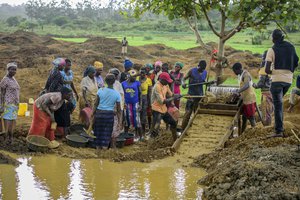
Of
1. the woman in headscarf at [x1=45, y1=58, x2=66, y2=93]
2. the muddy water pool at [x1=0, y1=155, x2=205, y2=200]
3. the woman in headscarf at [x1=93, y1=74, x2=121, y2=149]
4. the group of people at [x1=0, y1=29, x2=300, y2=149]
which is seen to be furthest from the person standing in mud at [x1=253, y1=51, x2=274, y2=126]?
the woman in headscarf at [x1=45, y1=58, x2=66, y2=93]

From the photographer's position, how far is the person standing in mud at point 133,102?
10.9 metres

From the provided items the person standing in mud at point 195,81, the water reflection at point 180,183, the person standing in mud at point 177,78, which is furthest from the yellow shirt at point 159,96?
the water reflection at point 180,183

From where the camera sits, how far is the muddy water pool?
23.0 feet

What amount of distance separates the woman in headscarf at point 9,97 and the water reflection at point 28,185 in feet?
4.53

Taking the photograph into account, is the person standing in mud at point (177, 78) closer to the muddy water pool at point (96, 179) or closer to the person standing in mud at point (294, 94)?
the person standing in mud at point (294, 94)

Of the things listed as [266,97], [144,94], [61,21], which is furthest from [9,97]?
[61,21]

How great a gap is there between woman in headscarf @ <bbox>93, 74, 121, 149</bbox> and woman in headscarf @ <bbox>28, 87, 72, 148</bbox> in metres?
0.58

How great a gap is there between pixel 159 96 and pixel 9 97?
110 inches

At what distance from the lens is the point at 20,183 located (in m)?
7.34

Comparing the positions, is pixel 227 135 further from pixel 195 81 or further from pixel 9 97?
pixel 9 97

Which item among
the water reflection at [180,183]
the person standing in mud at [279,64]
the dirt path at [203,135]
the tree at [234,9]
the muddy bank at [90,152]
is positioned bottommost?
the water reflection at [180,183]

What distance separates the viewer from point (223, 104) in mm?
10492

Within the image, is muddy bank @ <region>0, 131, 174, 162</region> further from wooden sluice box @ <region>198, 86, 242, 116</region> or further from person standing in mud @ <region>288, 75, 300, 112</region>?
person standing in mud @ <region>288, 75, 300, 112</region>

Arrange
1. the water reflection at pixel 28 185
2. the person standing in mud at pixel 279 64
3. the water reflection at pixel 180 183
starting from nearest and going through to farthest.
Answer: the water reflection at pixel 28 185, the water reflection at pixel 180 183, the person standing in mud at pixel 279 64
